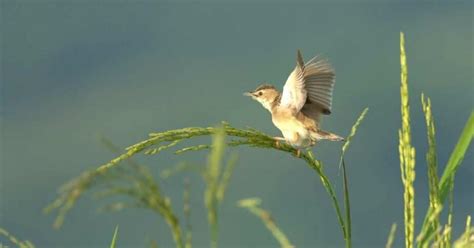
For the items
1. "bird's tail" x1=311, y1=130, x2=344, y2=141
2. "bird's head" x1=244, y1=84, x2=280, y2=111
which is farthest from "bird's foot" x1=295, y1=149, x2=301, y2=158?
"bird's head" x1=244, y1=84, x2=280, y2=111

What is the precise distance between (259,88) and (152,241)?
175 inches

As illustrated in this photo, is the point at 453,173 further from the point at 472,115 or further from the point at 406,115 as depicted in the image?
the point at 406,115

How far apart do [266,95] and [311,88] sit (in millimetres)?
1282

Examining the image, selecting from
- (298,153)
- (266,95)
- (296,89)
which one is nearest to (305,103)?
(296,89)

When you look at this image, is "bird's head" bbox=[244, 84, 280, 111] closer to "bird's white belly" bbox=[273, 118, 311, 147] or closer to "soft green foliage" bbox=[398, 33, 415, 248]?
"bird's white belly" bbox=[273, 118, 311, 147]

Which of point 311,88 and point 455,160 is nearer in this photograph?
point 455,160

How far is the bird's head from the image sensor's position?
5.62m

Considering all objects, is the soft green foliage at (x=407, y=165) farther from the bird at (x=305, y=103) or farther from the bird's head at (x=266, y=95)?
the bird's head at (x=266, y=95)

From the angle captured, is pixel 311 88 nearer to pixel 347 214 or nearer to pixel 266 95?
pixel 266 95

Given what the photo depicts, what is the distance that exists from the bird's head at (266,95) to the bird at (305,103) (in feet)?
1.08

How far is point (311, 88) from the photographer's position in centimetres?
446

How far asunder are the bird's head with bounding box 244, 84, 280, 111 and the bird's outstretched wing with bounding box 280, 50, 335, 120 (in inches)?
32.7

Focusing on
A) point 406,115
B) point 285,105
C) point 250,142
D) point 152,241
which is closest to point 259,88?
point 285,105

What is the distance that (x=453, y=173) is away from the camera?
2.75 metres
